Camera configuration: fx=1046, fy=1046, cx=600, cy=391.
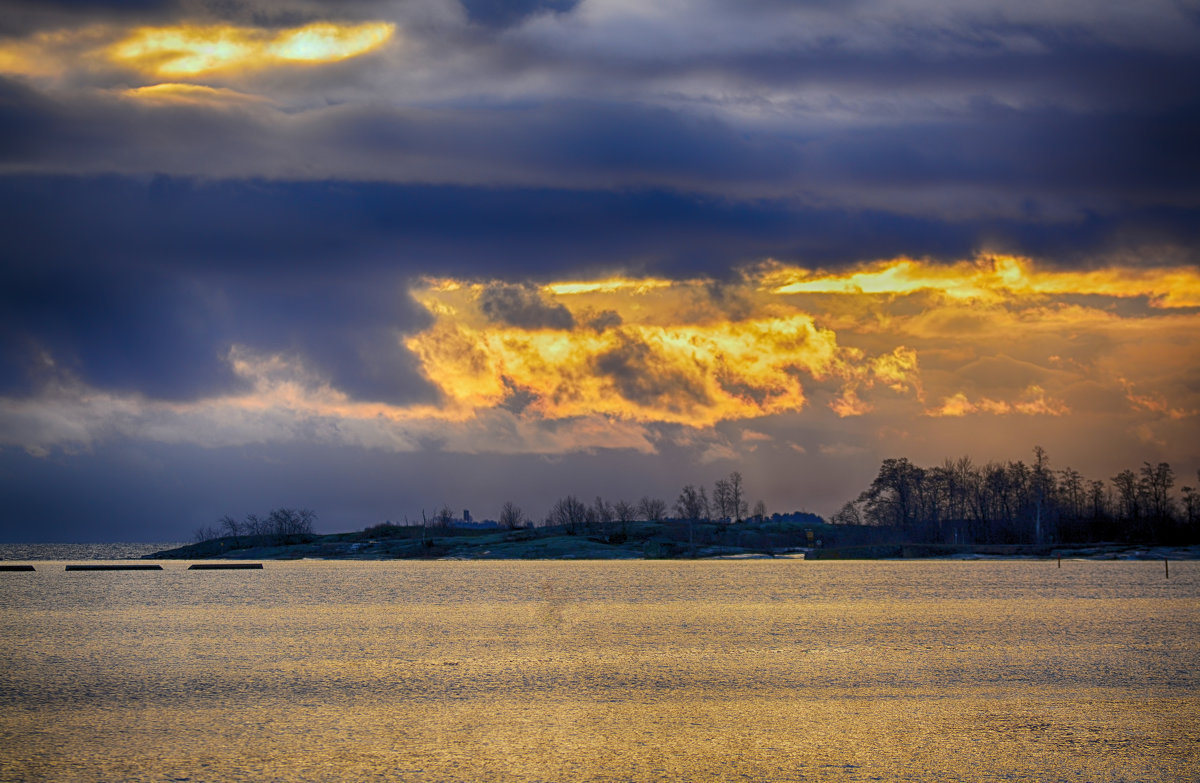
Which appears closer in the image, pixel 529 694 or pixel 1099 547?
pixel 529 694

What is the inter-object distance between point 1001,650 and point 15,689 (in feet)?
90.4

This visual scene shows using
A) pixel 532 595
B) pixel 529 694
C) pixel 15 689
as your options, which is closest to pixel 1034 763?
pixel 529 694

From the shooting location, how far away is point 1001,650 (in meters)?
32.5

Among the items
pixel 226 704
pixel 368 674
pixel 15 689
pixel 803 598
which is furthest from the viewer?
pixel 803 598

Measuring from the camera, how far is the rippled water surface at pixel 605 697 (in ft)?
57.1

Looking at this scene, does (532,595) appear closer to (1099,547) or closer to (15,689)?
(15,689)

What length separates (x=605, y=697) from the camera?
23.9m

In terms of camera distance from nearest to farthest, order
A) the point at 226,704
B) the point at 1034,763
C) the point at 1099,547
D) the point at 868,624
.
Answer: the point at 1034,763, the point at 226,704, the point at 868,624, the point at 1099,547

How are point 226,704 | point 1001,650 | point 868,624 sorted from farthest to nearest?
point 868,624, point 1001,650, point 226,704

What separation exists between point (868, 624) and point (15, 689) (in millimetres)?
30353

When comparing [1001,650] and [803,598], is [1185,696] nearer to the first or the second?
[1001,650]

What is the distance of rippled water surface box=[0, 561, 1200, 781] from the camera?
17406 millimetres

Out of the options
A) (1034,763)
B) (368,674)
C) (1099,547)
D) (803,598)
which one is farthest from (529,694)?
(1099,547)

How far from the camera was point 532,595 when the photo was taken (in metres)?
67.9
